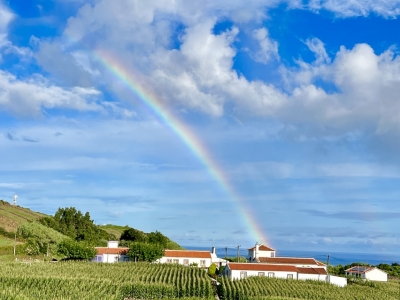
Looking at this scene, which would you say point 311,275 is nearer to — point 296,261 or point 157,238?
point 296,261

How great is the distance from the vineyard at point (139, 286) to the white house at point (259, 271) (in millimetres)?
2915

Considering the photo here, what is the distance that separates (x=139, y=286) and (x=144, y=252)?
21517 mm

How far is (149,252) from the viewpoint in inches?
2333

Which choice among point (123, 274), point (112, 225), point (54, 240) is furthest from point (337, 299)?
point (112, 225)

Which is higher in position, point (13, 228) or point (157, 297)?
point (13, 228)

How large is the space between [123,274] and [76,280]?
28.7ft

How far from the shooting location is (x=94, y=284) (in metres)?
34.8

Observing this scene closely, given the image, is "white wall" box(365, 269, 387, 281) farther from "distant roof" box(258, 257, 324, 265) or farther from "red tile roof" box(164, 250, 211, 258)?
"red tile roof" box(164, 250, 211, 258)

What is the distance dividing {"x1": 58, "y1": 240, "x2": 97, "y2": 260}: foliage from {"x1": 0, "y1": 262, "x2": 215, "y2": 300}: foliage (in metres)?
7.04

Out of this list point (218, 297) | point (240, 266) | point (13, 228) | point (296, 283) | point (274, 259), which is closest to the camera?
point (218, 297)

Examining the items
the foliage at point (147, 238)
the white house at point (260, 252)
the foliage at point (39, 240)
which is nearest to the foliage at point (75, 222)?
the foliage at point (147, 238)

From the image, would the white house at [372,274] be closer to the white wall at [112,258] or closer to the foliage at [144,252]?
the foliage at [144,252]

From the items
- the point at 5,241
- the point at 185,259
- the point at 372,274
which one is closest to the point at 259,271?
the point at 185,259

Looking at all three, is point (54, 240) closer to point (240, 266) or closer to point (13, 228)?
point (13, 228)
